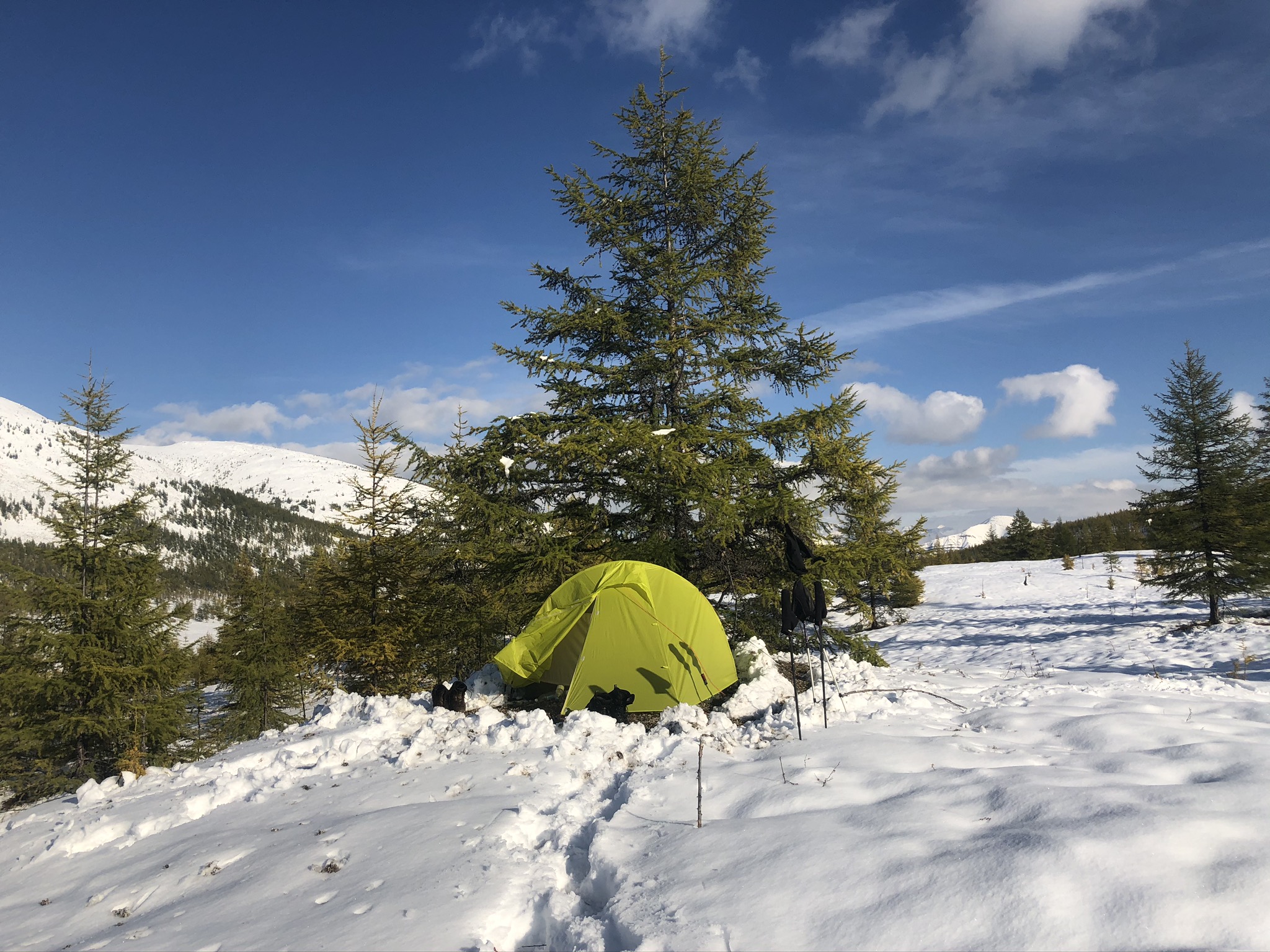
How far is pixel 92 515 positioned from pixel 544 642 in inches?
707

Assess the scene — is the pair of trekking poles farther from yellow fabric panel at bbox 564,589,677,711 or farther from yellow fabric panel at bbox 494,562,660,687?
yellow fabric panel at bbox 494,562,660,687

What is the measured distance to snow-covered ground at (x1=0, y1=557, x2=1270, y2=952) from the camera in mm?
3074

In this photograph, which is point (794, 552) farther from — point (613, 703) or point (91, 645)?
point (91, 645)

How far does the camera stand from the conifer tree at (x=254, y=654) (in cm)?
2689

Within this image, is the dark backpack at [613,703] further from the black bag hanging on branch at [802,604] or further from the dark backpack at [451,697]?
the black bag hanging on branch at [802,604]

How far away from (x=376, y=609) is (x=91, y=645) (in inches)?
325

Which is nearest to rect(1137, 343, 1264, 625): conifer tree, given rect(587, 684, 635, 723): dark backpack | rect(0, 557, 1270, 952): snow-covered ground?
rect(0, 557, 1270, 952): snow-covered ground

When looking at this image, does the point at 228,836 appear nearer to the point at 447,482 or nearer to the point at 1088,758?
the point at 447,482

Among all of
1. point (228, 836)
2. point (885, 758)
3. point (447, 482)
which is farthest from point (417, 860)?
point (447, 482)

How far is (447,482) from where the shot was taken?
10.0 m

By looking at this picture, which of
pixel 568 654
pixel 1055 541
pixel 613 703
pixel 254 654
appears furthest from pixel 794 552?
pixel 1055 541

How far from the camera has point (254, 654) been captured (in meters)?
27.3

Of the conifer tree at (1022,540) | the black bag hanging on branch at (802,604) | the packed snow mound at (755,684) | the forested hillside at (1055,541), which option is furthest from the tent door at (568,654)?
the conifer tree at (1022,540)

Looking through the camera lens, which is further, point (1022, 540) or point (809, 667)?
point (1022, 540)
